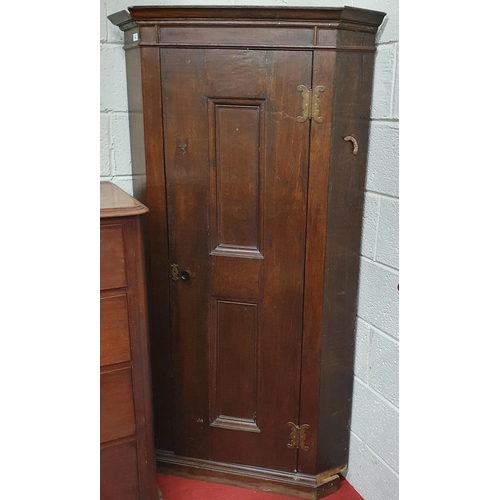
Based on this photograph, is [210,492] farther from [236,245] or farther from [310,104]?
[310,104]

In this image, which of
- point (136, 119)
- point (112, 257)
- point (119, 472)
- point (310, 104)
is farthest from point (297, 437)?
point (136, 119)

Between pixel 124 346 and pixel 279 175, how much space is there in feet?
2.36

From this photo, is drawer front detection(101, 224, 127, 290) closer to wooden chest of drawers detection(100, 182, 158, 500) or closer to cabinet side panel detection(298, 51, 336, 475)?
wooden chest of drawers detection(100, 182, 158, 500)

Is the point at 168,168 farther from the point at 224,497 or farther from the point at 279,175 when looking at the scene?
the point at 224,497

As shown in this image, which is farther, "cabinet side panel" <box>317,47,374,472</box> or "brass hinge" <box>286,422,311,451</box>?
"brass hinge" <box>286,422,311,451</box>

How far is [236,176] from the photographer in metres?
1.62

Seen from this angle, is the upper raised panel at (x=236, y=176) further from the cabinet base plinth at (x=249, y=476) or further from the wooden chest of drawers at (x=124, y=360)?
the cabinet base plinth at (x=249, y=476)

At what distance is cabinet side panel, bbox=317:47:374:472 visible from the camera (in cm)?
155

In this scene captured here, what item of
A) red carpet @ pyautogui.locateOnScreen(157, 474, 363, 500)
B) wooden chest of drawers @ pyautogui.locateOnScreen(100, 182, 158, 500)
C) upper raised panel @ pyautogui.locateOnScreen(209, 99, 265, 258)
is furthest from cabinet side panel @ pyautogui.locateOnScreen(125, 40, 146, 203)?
red carpet @ pyautogui.locateOnScreen(157, 474, 363, 500)

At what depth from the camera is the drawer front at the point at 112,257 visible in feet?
4.54

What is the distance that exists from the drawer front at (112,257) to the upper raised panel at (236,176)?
1.22 feet

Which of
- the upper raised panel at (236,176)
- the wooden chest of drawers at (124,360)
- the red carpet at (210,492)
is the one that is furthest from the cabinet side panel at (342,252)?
the wooden chest of drawers at (124,360)

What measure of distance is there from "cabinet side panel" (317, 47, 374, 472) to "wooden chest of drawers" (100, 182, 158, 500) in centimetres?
62

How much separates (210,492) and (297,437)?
40 cm
